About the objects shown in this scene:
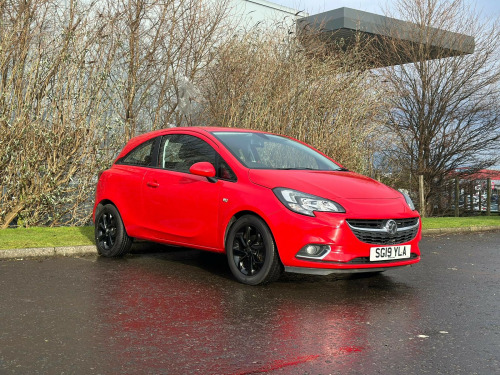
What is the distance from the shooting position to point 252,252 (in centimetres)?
695

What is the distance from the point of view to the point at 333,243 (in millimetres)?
6523

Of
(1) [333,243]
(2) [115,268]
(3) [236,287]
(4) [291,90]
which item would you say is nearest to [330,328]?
(1) [333,243]

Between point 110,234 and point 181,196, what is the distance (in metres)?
1.69

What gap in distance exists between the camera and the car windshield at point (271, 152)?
24.9 ft

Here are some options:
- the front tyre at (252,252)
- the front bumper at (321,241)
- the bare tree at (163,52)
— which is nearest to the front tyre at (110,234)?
the front tyre at (252,252)

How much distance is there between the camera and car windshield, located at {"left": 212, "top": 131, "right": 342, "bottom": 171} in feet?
24.9

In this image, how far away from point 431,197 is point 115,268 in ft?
62.6

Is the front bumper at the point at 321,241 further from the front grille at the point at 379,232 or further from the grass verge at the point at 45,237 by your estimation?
the grass verge at the point at 45,237

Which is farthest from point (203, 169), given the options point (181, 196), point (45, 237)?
point (45, 237)

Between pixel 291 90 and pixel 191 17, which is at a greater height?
pixel 191 17

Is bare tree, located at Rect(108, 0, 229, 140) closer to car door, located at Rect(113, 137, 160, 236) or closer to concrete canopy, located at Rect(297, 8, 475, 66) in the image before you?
concrete canopy, located at Rect(297, 8, 475, 66)

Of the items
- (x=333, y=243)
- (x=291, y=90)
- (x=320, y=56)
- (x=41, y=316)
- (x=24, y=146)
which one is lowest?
(x=41, y=316)

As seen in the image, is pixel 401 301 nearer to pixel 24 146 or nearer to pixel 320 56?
pixel 24 146

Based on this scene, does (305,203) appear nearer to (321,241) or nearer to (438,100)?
(321,241)
